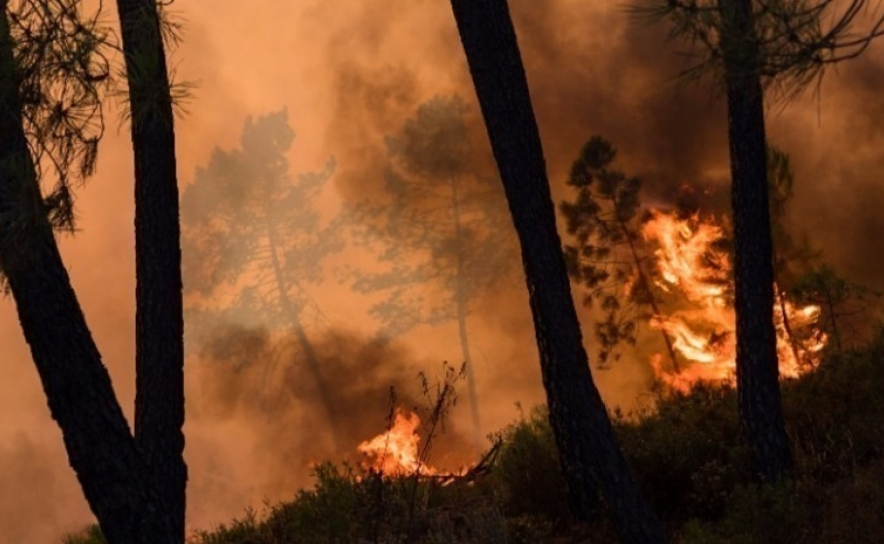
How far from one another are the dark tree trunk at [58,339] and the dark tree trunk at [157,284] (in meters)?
1.19

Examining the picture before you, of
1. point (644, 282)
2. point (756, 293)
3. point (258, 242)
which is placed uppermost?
Result: point (258, 242)

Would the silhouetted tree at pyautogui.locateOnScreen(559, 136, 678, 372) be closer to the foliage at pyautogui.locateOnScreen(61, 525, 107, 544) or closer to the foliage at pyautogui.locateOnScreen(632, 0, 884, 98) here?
the foliage at pyautogui.locateOnScreen(61, 525, 107, 544)

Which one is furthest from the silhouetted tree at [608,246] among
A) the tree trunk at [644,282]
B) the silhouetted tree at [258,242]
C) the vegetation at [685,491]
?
the vegetation at [685,491]

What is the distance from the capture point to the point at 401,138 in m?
28.8

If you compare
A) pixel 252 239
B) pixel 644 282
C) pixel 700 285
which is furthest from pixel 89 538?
pixel 252 239

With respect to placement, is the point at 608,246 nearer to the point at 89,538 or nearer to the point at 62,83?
the point at 89,538

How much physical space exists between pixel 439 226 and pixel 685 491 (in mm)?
19431

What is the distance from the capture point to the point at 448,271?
2850cm

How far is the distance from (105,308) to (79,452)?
76.0 feet

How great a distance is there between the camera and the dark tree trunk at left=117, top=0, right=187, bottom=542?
768 cm

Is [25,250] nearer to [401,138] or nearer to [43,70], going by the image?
[43,70]

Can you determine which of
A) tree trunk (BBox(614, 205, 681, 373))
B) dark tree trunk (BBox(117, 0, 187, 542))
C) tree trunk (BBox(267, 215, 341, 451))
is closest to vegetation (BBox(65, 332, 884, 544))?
dark tree trunk (BBox(117, 0, 187, 542))

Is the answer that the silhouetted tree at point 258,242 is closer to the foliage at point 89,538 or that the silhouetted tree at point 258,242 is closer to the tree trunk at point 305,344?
the tree trunk at point 305,344

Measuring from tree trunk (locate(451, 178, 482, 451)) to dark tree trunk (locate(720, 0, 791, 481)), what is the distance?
62.7ft
